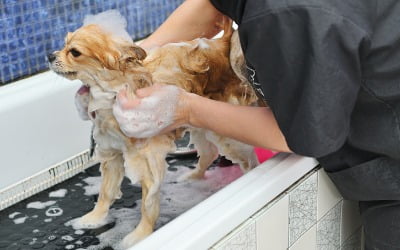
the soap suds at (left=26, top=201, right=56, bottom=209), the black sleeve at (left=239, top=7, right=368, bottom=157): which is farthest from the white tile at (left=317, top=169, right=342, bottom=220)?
the soap suds at (left=26, top=201, right=56, bottom=209)

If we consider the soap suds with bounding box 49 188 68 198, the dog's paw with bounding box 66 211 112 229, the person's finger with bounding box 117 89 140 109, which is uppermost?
the person's finger with bounding box 117 89 140 109

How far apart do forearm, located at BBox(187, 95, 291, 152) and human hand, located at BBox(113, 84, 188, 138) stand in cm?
2

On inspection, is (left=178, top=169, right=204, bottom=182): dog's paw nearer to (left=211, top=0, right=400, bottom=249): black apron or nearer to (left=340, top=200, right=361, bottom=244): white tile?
(left=340, top=200, right=361, bottom=244): white tile

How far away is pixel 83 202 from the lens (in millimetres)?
1666

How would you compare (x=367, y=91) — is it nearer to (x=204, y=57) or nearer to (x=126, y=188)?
(x=204, y=57)

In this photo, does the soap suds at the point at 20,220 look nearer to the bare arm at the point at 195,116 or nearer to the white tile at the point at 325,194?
the bare arm at the point at 195,116

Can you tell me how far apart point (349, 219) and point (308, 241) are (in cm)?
16

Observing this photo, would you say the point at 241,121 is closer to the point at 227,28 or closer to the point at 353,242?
the point at 227,28

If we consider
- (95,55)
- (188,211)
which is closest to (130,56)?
(95,55)

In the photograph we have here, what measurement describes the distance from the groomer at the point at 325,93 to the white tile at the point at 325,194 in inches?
1.5

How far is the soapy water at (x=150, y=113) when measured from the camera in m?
1.22

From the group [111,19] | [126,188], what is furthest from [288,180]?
[126,188]

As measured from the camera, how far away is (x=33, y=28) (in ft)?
6.15

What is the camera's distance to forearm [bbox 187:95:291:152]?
119 centimetres
